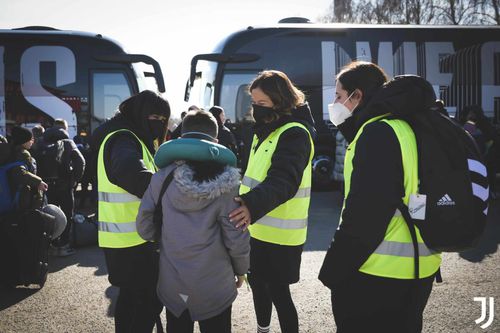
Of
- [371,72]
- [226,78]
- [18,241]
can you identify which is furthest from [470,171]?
[226,78]

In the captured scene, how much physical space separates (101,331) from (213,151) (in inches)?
88.9

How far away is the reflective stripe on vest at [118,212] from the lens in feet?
9.00

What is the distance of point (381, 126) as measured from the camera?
6.29ft

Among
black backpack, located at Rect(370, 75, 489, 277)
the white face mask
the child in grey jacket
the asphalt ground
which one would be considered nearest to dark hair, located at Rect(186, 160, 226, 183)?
the child in grey jacket

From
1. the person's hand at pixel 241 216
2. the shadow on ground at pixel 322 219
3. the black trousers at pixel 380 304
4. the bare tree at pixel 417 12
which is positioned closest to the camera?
the black trousers at pixel 380 304

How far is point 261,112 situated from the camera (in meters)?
3.02

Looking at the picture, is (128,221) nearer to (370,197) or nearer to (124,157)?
(124,157)

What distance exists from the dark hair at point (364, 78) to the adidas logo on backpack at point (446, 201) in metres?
0.61

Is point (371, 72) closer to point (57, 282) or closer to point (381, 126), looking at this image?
point (381, 126)

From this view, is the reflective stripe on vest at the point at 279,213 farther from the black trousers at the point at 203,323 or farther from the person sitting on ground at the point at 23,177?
the person sitting on ground at the point at 23,177

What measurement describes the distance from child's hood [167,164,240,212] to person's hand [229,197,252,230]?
106 millimetres

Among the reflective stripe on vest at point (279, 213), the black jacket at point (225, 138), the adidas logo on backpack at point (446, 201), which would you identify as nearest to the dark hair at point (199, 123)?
the reflective stripe on vest at point (279, 213)

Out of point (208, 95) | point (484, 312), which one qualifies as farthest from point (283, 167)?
point (208, 95)

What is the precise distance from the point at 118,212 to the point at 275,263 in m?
1.00
